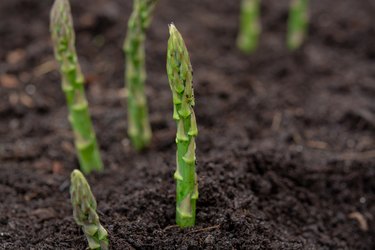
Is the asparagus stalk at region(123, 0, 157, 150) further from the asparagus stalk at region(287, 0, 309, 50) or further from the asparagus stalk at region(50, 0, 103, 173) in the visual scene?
the asparagus stalk at region(287, 0, 309, 50)

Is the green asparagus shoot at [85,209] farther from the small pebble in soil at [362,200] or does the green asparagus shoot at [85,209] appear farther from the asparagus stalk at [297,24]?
the asparagus stalk at [297,24]

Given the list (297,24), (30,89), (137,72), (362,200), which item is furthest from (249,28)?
(362,200)

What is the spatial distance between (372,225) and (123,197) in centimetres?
132

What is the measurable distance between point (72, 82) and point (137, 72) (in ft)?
1.40

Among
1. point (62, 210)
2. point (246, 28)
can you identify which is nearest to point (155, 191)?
point (62, 210)

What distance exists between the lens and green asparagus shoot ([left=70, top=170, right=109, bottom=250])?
2.23 metres

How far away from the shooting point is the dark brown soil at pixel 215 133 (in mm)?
2709

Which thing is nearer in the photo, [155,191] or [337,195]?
[155,191]

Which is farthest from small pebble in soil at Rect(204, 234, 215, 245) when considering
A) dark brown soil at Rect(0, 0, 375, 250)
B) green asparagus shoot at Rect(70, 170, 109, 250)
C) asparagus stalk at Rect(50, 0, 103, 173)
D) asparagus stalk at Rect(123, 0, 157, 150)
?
asparagus stalk at Rect(123, 0, 157, 150)

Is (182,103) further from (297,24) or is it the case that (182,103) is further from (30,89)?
(297,24)

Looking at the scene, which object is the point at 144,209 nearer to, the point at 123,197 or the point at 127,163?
the point at 123,197

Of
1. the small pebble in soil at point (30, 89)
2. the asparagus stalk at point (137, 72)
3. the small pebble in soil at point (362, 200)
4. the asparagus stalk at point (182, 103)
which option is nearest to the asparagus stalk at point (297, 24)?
the asparagus stalk at point (137, 72)

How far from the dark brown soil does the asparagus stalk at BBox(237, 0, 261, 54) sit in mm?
106

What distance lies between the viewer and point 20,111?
388 centimetres
